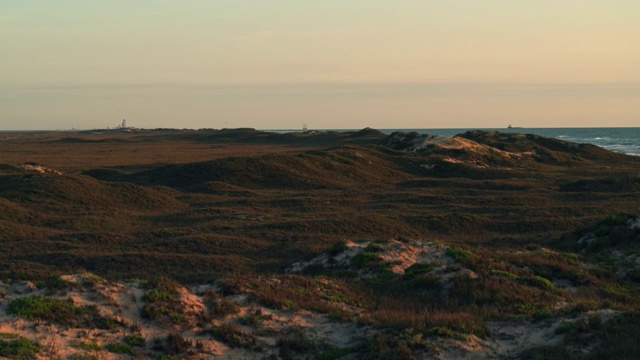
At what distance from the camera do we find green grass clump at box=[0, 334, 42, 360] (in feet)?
38.6

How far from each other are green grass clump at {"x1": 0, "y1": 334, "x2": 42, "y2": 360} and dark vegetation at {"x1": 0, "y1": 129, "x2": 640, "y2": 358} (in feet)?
4.77

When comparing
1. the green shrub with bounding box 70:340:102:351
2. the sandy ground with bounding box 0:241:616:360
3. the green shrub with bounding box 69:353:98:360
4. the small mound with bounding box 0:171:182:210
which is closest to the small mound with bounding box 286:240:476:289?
the sandy ground with bounding box 0:241:616:360

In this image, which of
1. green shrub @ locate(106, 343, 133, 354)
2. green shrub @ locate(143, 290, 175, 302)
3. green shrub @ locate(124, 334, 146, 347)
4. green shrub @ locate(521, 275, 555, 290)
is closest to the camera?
green shrub @ locate(106, 343, 133, 354)

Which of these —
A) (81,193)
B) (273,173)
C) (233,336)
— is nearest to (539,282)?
(233,336)

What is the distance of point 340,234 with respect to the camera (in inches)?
1262

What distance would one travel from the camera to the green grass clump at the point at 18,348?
1176 cm

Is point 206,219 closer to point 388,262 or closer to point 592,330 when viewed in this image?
point 388,262

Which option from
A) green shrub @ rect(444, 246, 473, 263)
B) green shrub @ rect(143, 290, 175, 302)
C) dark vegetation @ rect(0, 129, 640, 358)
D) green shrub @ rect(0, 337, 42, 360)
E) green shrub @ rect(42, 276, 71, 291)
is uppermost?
green shrub @ rect(42, 276, 71, 291)

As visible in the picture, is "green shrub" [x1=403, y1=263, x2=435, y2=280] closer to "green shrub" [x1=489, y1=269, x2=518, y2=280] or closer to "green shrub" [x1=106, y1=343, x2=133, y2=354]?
"green shrub" [x1=489, y1=269, x2=518, y2=280]

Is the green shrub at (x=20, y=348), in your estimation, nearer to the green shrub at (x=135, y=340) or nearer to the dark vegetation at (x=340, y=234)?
the dark vegetation at (x=340, y=234)

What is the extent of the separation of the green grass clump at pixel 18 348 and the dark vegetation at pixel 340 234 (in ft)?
4.77

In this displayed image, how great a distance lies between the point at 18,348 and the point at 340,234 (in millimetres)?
21209

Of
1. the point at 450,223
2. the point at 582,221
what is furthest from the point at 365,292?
the point at 582,221

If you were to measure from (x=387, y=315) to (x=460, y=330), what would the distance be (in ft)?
6.65
